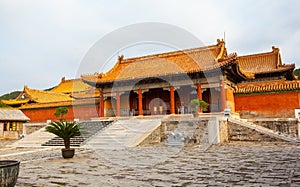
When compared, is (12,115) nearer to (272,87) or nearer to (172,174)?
(272,87)

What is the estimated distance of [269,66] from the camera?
21.1 meters

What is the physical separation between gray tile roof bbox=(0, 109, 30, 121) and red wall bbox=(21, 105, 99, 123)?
2.48 ft

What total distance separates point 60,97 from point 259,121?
79.1 ft

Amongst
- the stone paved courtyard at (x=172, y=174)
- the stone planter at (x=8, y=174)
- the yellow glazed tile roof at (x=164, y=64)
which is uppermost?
the yellow glazed tile roof at (x=164, y=64)

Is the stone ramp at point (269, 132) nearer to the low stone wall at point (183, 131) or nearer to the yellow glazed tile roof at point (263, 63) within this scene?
the low stone wall at point (183, 131)

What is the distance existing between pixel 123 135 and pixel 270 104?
31.3 ft

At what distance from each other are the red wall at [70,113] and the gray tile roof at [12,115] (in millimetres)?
755

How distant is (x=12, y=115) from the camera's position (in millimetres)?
23828

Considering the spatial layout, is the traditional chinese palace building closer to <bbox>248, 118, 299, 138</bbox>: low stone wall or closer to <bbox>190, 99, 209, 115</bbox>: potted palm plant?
<bbox>190, 99, 209, 115</bbox>: potted palm plant

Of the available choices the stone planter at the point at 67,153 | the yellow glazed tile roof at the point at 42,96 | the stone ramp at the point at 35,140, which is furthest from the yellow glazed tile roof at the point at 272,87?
the yellow glazed tile roof at the point at 42,96

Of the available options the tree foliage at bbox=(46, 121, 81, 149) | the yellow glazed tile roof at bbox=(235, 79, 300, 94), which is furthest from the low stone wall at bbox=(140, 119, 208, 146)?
the yellow glazed tile roof at bbox=(235, 79, 300, 94)

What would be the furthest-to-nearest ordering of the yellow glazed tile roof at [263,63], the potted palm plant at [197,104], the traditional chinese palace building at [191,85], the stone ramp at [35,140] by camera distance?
the yellow glazed tile roof at [263,63] < the traditional chinese palace building at [191,85] < the stone ramp at [35,140] < the potted palm plant at [197,104]

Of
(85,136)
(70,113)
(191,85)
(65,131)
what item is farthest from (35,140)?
(191,85)

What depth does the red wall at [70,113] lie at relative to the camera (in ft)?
76.8
